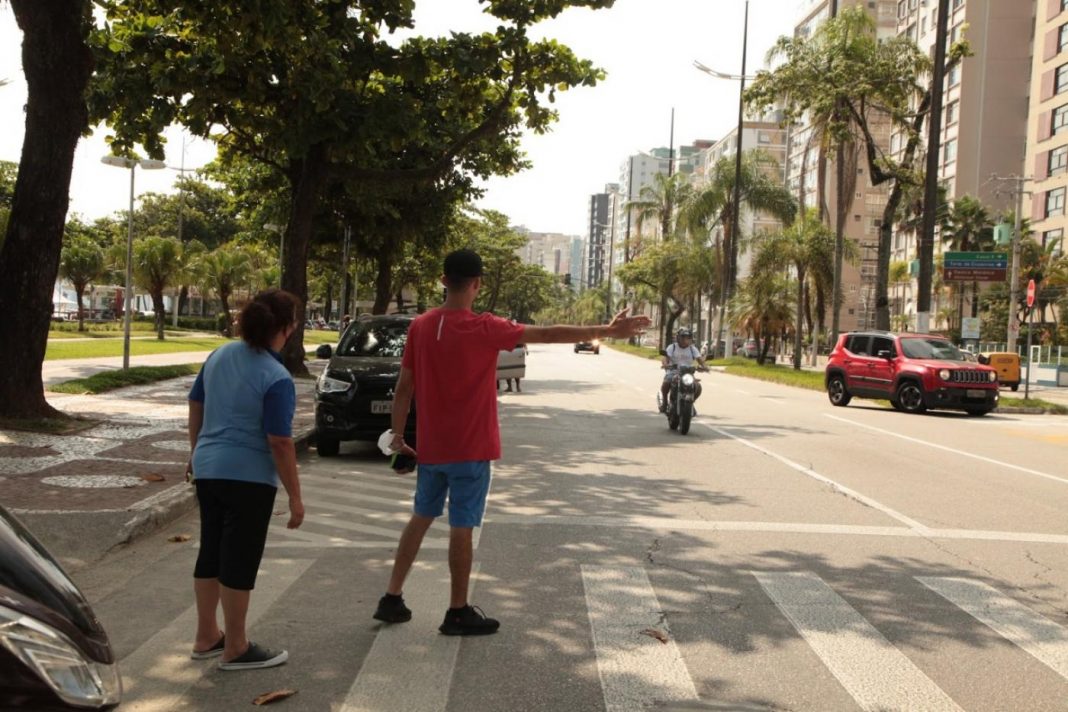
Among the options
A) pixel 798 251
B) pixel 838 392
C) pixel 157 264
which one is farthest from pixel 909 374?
pixel 157 264

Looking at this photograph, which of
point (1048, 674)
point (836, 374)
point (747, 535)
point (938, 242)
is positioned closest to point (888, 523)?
point (747, 535)

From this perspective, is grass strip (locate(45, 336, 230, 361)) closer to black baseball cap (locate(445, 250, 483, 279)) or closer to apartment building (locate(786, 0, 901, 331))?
black baseball cap (locate(445, 250, 483, 279))

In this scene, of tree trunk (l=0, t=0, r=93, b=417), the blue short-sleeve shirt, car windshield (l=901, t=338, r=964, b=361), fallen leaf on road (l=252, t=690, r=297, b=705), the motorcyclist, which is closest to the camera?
fallen leaf on road (l=252, t=690, r=297, b=705)

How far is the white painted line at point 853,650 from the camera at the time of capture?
404 centimetres

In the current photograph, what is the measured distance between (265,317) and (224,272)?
1700 inches

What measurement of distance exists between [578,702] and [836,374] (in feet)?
68.6

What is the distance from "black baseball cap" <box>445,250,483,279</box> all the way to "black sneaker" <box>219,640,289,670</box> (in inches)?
73.6

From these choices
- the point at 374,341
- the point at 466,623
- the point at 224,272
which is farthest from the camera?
the point at 224,272

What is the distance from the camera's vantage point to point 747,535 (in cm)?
741

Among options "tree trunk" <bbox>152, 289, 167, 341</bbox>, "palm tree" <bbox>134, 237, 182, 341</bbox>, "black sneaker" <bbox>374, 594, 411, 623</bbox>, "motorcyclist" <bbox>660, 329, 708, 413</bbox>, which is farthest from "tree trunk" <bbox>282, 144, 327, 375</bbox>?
"tree trunk" <bbox>152, 289, 167, 341</bbox>

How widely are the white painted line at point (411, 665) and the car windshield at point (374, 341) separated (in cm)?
755

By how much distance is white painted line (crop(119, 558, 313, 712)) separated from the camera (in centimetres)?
392

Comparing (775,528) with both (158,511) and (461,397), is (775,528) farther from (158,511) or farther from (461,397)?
(158,511)

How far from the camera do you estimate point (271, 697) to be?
391cm
